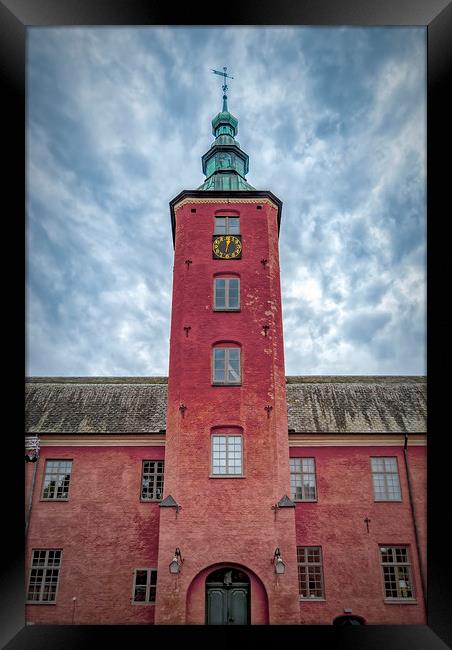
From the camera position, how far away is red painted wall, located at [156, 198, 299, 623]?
1614 cm

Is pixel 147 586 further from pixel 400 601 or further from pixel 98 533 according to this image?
pixel 400 601

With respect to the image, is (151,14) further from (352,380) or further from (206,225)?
(352,380)

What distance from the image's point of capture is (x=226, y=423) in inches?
711

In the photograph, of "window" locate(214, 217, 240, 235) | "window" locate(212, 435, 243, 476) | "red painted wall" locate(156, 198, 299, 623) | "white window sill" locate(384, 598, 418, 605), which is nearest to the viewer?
"red painted wall" locate(156, 198, 299, 623)

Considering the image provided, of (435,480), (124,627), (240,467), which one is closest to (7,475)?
(124,627)

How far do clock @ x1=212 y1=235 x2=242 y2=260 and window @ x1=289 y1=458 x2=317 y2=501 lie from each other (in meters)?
8.77

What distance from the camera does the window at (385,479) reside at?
2086 centimetres

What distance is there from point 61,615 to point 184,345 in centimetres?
1083

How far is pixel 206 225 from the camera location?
70.9 feet

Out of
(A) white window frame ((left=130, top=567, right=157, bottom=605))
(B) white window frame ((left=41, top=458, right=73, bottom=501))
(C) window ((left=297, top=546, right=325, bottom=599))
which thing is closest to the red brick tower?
(A) white window frame ((left=130, top=567, right=157, bottom=605))

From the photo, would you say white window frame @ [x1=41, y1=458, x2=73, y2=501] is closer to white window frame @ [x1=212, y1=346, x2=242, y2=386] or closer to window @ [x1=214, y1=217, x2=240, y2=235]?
white window frame @ [x1=212, y1=346, x2=242, y2=386]

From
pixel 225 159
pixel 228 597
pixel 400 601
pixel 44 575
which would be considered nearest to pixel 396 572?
pixel 400 601

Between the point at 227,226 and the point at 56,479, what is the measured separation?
12.6 meters

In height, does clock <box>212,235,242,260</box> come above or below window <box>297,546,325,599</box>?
above
